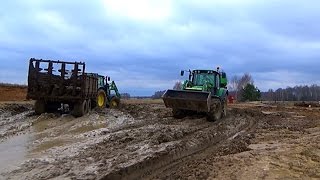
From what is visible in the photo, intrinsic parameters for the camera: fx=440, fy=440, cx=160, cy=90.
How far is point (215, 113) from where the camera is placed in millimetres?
19453

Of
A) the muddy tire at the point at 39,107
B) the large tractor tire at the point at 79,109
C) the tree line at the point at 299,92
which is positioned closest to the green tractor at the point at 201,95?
the large tractor tire at the point at 79,109

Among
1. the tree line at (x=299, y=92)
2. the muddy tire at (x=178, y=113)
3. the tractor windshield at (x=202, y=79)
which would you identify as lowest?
the muddy tire at (x=178, y=113)

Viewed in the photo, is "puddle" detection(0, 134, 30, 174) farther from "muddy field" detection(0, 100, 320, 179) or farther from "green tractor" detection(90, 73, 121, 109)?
"green tractor" detection(90, 73, 121, 109)

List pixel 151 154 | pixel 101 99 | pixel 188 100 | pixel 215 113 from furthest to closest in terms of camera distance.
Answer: pixel 101 99
pixel 215 113
pixel 188 100
pixel 151 154

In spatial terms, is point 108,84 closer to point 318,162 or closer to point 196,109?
point 196,109

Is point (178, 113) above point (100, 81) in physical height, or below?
below

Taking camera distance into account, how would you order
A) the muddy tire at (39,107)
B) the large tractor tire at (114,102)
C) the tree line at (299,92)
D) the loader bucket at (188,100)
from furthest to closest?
the tree line at (299,92) < the large tractor tire at (114,102) < the muddy tire at (39,107) < the loader bucket at (188,100)

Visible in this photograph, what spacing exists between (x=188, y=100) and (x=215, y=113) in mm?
1456

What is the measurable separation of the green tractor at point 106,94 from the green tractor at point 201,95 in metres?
6.03

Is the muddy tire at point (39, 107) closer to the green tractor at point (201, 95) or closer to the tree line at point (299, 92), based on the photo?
the green tractor at point (201, 95)

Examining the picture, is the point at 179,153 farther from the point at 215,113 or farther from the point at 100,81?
the point at 100,81

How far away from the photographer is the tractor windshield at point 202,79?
2078 cm

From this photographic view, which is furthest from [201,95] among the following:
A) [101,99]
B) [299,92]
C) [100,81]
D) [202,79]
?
[299,92]

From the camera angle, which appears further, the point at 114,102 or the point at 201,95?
the point at 114,102
